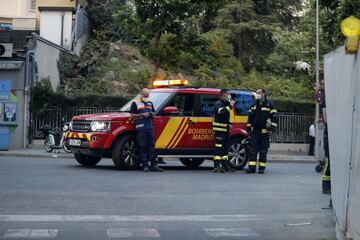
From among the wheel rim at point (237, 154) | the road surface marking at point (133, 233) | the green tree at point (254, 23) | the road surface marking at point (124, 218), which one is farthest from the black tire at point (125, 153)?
the green tree at point (254, 23)

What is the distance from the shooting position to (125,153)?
14.6 meters

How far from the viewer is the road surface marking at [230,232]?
7.63 m

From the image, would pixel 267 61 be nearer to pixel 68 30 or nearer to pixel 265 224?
pixel 68 30

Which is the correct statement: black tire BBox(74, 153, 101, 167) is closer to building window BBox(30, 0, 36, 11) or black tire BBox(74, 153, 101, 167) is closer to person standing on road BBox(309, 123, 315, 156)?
person standing on road BBox(309, 123, 315, 156)

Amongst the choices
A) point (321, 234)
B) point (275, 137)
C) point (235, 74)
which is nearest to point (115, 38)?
point (235, 74)

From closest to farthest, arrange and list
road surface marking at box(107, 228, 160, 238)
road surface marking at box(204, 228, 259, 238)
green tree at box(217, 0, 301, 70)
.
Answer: road surface marking at box(107, 228, 160, 238) < road surface marking at box(204, 228, 259, 238) < green tree at box(217, 0, 301, 70)

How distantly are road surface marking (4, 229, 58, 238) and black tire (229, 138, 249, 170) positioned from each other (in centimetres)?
850

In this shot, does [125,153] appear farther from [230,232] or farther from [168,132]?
[230,232]

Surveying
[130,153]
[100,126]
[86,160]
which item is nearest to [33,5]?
[86,160]

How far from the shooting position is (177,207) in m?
9.53

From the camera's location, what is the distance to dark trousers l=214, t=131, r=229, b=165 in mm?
14922

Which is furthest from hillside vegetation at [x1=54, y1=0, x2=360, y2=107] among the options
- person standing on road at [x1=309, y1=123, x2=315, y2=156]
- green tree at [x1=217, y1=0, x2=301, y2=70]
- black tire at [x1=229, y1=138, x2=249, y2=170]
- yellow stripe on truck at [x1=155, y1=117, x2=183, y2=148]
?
yellow stripe on truck at [x1=155, y1=117, x2=183, y2=148]

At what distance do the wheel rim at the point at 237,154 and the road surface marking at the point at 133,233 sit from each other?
8007 millimetres

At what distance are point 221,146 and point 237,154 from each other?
37.3 inches
